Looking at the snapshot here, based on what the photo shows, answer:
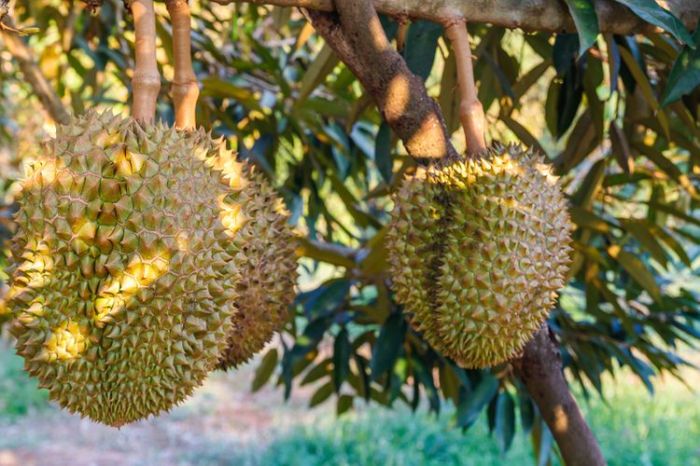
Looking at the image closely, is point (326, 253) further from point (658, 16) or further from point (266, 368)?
point (658, 16)

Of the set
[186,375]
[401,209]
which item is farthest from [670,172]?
[186,375]

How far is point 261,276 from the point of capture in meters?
0.99

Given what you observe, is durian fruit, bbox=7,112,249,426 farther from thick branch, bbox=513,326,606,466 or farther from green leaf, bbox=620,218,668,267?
green leaf, bbox=620,218,668,267

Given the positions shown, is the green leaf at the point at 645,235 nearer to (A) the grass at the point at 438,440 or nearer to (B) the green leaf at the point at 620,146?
(B) the green leaf at the point at 620,146

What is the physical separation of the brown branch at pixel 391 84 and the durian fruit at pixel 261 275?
0.56 feet

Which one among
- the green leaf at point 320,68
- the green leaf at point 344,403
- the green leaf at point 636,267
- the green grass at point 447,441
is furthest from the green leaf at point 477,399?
the green grass at point 447,441

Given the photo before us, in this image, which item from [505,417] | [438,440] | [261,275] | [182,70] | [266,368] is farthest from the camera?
[438,440]

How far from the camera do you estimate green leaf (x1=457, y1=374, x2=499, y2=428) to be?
5.82 ft

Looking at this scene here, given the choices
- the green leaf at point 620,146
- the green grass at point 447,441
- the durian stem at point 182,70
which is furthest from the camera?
the green grass at point 447,441

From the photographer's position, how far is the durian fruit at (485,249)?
90 cm

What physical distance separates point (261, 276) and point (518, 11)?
430mm

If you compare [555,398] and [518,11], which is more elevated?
[518,11]

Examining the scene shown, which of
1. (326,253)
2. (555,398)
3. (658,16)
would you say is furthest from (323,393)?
(658,16)

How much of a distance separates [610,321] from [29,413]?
15.9 feet
